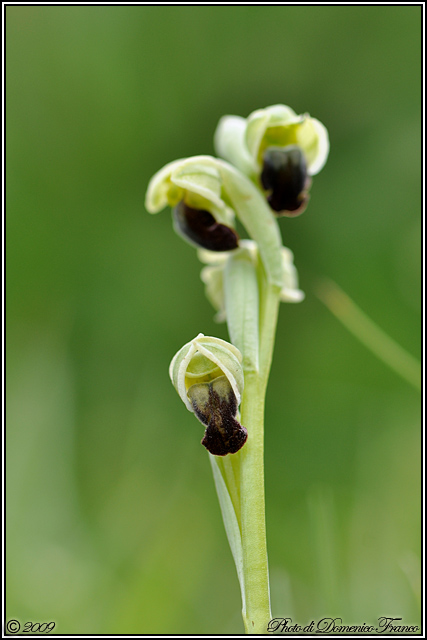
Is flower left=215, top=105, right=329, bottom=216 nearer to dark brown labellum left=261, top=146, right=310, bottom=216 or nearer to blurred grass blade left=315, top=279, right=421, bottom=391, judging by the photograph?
dark brown labellum left=261, top=146, right=310, bottom=216

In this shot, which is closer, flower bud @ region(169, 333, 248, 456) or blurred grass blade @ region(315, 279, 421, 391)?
flower bud @ region(169, 333, 248, 456)

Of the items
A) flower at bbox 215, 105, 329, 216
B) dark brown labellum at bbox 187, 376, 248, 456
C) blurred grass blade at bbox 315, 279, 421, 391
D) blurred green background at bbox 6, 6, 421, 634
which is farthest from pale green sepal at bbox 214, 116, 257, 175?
blurred green background at bbox 6, 6, 421, 634

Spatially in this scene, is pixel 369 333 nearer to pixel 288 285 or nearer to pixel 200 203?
pixel 288 285

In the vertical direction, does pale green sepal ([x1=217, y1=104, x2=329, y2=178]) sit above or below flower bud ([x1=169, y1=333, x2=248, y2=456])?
above

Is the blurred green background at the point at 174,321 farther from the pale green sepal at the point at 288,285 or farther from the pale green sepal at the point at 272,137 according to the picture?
the pale green sepal at the point at 272,137

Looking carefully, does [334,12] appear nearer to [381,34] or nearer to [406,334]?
[381,34]

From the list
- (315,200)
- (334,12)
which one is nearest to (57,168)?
(315,200)

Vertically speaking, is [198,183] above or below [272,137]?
below

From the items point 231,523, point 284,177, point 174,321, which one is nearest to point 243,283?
point 284,177
